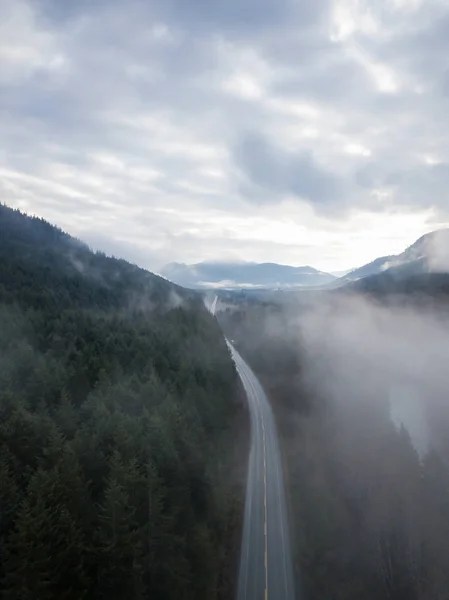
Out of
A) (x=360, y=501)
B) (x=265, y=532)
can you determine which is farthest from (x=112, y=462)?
(x=360, y=501)

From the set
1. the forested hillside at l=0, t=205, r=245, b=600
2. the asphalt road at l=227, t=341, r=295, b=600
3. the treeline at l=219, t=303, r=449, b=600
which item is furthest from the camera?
the treeline at l=219, t=303, r=449, b=600

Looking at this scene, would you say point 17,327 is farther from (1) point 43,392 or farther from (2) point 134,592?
(2) point 134,592

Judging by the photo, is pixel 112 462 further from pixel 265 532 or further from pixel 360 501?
pixel 360 501

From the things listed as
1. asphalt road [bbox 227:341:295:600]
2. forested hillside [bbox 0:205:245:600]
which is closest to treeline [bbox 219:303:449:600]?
asphalt road [bbox 227:341:295:600]

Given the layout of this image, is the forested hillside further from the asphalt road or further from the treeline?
the treeline

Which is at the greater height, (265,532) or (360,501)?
(265,532)
